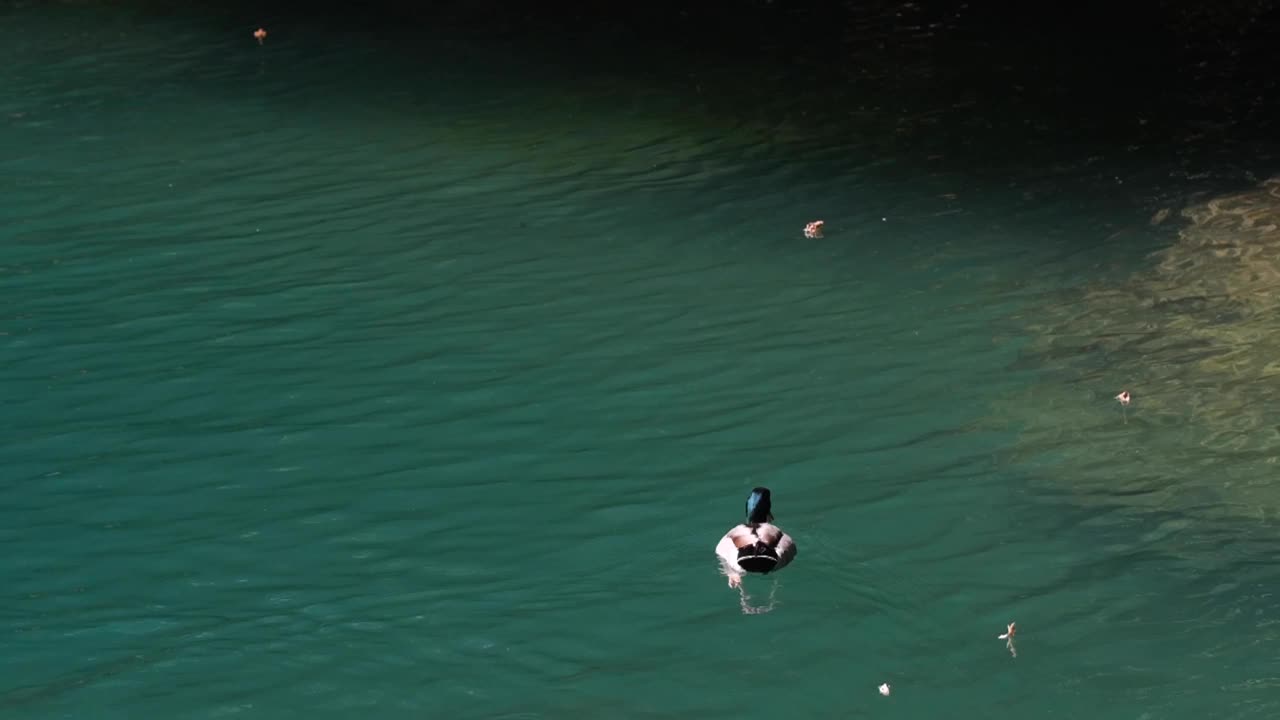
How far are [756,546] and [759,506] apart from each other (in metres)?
0.61

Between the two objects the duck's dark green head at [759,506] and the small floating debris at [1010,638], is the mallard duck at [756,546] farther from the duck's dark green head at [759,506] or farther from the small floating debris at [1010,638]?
the small floating debris at [1010,638]

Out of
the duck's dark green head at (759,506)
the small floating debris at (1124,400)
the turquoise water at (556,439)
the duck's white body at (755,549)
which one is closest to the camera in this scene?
the turquoise water at (556,439)

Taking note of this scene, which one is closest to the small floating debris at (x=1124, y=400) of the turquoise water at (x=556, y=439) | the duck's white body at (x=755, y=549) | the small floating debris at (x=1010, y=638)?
Answer: the turquoise water at (x=556, y=439)

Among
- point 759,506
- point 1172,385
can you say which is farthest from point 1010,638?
point 1172,385

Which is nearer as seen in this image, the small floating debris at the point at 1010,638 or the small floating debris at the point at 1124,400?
the small floating debris at the point at 1010,638

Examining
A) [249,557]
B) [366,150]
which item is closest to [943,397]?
[249,557]

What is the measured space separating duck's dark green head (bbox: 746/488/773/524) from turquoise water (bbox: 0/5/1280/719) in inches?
12.2

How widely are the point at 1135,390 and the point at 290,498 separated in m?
5.48

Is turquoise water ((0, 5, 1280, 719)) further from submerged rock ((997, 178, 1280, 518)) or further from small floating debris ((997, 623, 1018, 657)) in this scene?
submerged rock ((997, 178, 1280, 518))

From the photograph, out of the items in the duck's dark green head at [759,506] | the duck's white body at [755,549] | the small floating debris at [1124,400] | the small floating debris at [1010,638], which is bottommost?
the small floating debris at [1010,638]

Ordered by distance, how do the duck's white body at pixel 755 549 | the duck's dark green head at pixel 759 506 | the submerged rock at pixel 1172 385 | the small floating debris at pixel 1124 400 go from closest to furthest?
the duck's white body at pixel 755 549, the duck's dark green head at pixel 759 506, the submerged rock at pixel 1172 385, the small floating debris at pixel 1124 400

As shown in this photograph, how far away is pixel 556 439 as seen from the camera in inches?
407

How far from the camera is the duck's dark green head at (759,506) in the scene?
859cm

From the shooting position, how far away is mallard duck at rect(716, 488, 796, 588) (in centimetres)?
806
